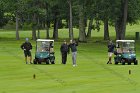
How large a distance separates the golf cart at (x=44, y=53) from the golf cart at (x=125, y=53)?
5181 mm

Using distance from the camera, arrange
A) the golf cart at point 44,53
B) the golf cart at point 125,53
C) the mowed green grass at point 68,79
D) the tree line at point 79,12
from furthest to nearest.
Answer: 1. the tree line at point 79,12
2. the golf cart at point 125,53
3. the golf cart at point 44,53
4. the mowed green grass at point 68,79

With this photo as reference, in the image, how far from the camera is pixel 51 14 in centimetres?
9312

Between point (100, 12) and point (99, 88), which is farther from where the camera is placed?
point (100, 12)

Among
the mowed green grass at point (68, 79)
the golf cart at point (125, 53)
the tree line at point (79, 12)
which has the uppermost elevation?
the tree line at point (79, 12)

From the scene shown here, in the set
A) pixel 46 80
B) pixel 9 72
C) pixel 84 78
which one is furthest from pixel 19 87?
pixel 9 72

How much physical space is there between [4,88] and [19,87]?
2.67 feet

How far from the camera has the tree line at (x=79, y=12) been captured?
239 ft

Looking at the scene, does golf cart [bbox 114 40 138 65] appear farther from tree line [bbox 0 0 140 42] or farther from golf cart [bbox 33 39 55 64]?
tree line [bbox 0 0 140 42]

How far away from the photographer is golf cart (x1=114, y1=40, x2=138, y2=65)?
42250 mm

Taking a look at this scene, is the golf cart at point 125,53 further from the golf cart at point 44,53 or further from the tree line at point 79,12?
the tree line at point 79,12

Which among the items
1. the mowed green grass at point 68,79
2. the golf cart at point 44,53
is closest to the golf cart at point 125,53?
the mowed green grass at point 68,79

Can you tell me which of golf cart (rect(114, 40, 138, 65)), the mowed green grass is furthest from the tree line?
the mowed green grass

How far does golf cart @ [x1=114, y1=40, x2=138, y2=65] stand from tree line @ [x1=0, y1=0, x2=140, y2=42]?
25768 millimetres

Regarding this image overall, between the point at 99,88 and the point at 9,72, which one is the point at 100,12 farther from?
the point at 99,88
